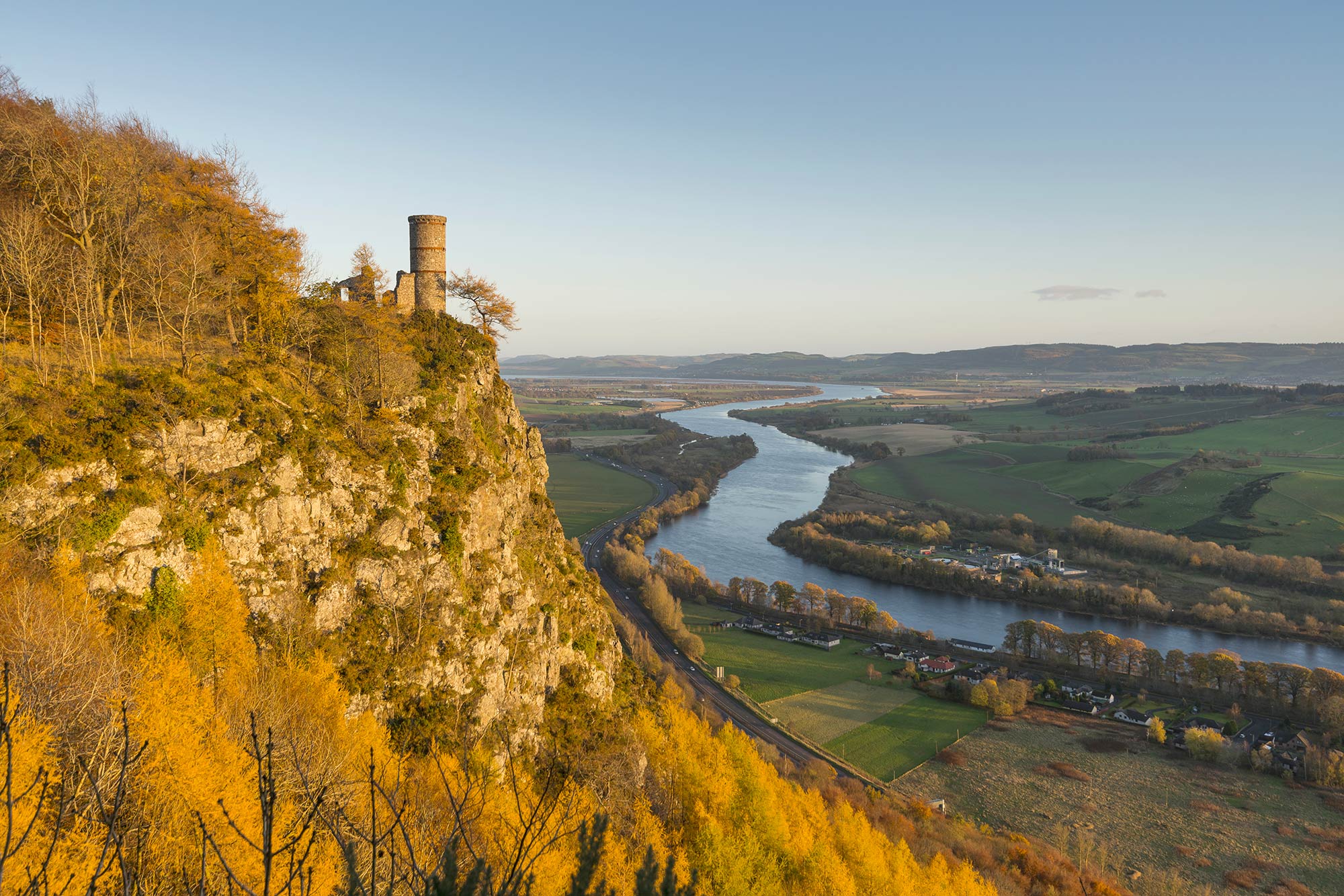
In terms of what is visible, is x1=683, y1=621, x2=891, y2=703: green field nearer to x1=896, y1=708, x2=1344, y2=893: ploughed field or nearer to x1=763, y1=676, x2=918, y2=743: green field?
x1=763, y1=676, x2=918, y2=743: green field

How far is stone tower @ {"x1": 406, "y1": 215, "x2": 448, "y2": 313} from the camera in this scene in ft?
97.7

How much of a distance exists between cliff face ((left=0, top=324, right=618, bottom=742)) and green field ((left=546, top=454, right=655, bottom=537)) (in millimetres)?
52539

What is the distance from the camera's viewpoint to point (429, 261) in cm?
3038

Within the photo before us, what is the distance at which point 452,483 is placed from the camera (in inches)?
969

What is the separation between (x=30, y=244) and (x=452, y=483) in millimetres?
13218

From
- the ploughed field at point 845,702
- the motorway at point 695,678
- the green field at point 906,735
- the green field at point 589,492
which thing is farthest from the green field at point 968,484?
the green field at point 906,735

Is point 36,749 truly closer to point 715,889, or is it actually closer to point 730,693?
point 715,889

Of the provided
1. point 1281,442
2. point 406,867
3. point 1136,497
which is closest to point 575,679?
point 406,867

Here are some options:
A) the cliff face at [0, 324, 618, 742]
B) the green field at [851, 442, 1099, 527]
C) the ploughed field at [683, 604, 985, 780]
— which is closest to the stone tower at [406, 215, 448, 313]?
the cliff face at [0, 324, 618, 742]

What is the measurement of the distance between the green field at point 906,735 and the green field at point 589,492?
140ft

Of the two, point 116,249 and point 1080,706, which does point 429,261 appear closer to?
point 116,249

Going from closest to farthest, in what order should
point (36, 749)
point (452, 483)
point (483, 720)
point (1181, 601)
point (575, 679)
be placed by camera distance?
point (36, 749) → point (483, 720) → point (452, 483) → point (575, 679) → point (1181, 601)

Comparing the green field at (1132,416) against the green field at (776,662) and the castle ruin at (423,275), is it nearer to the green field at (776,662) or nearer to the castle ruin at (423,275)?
the green field at (776,662)

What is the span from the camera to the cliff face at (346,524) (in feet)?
53.1
